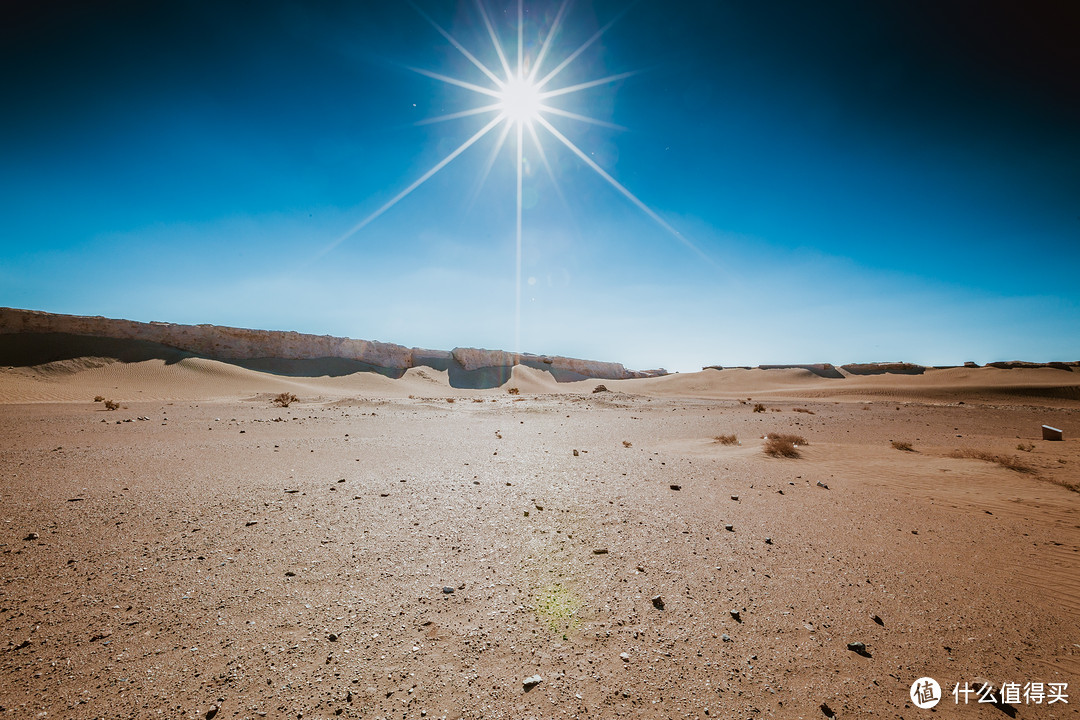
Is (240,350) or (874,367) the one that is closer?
(240,350)

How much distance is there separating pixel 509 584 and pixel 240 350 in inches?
1489

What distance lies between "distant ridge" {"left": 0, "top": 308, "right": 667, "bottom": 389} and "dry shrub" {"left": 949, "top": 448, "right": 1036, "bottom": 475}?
34.0 meters

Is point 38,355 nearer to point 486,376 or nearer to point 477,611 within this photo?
point 486,376

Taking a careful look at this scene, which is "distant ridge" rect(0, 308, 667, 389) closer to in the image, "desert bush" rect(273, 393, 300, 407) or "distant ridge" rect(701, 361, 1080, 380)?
"desert bush" rect(273, 393, 300, 407)

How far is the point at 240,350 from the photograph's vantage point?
104ft

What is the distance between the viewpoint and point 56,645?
2330mm

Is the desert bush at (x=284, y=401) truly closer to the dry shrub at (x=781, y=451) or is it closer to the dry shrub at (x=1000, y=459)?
the dry shrub at (x=781, y=451)

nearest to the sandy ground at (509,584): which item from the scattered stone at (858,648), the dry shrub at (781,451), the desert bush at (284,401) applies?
the scattered stone at (858,648)

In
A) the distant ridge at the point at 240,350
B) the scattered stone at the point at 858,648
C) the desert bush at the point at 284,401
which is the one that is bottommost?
the desert bush at the point at 284,401

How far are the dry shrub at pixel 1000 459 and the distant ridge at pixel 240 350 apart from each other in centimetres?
3399

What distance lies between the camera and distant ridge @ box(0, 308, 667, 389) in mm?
24391

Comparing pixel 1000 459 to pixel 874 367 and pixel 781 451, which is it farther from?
pixel 874 367

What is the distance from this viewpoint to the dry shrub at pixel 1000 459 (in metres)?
8.02

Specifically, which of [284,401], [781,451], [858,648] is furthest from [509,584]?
[284,401]
